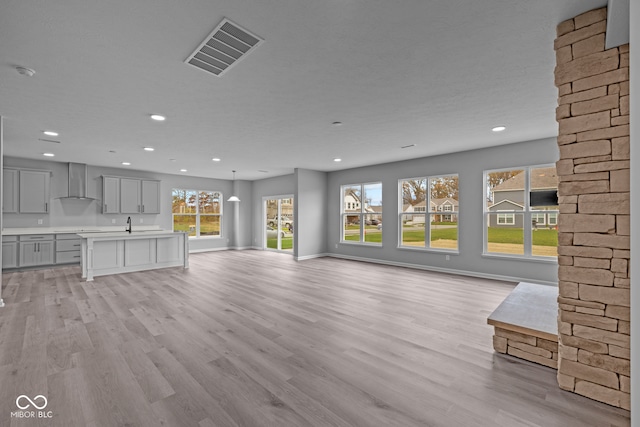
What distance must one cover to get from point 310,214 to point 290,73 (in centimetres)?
596

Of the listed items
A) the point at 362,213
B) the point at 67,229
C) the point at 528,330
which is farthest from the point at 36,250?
the point at 528,330

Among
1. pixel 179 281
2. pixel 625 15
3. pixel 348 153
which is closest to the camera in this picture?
pixel 625 15

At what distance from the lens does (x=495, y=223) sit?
588 cm

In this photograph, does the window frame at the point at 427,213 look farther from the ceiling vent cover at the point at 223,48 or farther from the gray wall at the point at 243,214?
the gray wall at the point at 243,214

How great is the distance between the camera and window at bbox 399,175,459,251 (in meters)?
Answer: 6.54

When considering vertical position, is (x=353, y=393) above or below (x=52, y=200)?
below

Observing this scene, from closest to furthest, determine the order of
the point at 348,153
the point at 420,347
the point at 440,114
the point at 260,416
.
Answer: the point at 260,416
the point at 420,347
the point at 440,114
the point at 348,153

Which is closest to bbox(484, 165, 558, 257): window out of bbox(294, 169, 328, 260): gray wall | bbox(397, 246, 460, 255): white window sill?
bbox(397, 246, 460, 255): white window sill

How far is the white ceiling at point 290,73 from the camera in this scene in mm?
2090

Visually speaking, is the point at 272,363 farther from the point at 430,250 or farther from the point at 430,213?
the point at 430,213

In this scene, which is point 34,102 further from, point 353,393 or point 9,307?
point 353,393

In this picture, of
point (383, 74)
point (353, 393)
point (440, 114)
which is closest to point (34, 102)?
point (383, 74)

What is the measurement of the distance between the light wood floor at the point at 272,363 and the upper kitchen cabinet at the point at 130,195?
3705mm

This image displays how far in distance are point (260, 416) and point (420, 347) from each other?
1.63 metres
